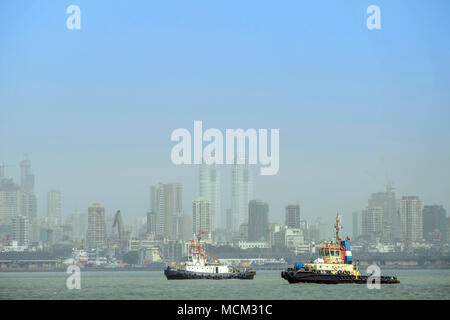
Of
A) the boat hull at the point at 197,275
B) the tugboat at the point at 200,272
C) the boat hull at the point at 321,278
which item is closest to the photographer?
the boat hull at the point at 321,278

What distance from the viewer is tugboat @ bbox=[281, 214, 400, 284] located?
440ft

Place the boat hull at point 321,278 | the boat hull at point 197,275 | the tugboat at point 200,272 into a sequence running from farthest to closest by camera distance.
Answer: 1. the tugboat at point 200,272
2. the boat hull at point 197,275
3. the boat hull at point 321,278

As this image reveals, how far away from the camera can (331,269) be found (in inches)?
5330

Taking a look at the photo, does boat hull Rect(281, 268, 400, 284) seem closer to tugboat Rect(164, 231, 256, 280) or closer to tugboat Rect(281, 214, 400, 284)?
tugboat Rect(281, 214, 400, 284)

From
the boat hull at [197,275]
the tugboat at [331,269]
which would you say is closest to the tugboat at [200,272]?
the boat hull at [197,275]

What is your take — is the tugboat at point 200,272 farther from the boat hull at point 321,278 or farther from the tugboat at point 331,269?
the boat hull at point 321,278

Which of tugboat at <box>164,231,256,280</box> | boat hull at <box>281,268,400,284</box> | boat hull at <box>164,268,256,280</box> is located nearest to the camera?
boat hull at <box>281,268,400,284</box>

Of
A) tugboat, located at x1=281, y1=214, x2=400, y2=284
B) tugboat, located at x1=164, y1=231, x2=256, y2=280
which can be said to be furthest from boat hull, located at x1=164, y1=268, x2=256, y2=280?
tugboat, located at x1=281, y1=214, x2=400, y2=284

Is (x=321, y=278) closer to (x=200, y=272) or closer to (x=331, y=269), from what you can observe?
(x=331, y=269)

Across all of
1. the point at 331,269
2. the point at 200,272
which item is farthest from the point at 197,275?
the point at 331,269

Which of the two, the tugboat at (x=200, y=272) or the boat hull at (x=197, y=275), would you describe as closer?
the boat hull at (x=197, y=275)

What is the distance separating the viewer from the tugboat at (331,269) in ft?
440
